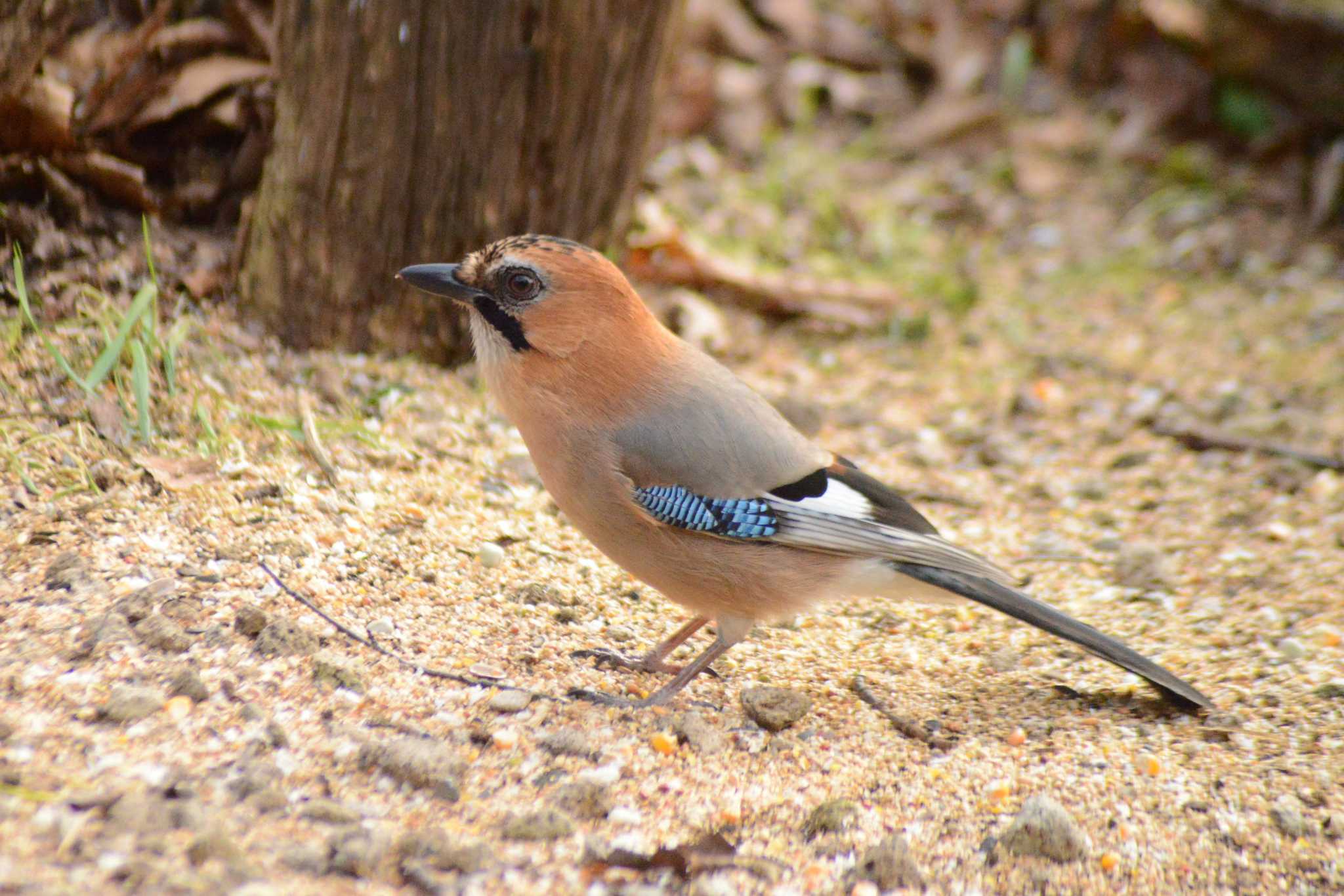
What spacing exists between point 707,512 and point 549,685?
0.68 m

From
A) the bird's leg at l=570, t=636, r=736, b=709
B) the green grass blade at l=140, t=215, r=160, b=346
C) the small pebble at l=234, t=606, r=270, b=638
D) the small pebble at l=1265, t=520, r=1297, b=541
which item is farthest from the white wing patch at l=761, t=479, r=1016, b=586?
the green grass blade at l=140, t=215, r=160, b=346

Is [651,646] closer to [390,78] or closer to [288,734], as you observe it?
[288,734]

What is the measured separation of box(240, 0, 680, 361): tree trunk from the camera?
181 inches

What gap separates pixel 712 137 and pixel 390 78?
3.91 metres

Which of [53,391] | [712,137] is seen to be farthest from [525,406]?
[712,137]

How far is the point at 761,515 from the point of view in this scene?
384 cm

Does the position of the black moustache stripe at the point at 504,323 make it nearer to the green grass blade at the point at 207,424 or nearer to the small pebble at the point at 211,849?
the green grass blade at the point at 207,424

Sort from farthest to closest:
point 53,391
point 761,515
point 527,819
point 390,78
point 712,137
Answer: point 712,137
point 390,78
point 53,391
point 761,515
point 527,819

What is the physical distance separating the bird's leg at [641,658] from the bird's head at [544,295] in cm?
91

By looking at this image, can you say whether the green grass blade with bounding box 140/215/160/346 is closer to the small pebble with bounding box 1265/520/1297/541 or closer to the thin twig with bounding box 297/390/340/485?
the thin twig with bounding box 297/390/340/485

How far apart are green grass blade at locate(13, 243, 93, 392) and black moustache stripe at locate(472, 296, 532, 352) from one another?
127 centimetres

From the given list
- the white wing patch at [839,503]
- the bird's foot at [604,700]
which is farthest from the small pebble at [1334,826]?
the bird's foot at [604,700]

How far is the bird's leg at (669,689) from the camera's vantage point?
3584mm

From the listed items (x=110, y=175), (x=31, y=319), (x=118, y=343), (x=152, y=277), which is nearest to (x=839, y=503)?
(x=118, y=343)
